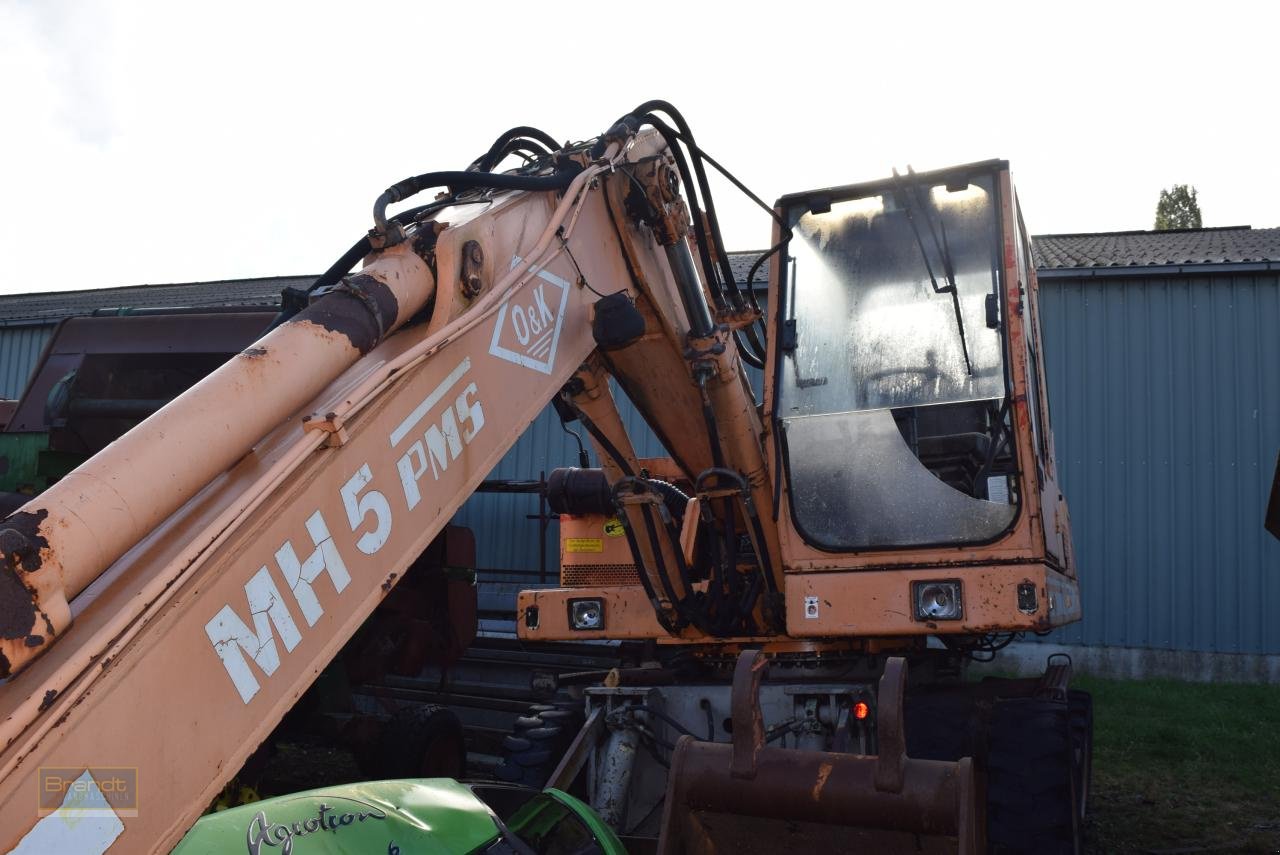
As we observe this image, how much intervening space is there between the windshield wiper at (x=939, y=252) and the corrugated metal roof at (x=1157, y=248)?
7136 mm

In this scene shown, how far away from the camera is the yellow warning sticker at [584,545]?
5973 millimetres

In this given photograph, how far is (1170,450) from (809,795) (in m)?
10.5

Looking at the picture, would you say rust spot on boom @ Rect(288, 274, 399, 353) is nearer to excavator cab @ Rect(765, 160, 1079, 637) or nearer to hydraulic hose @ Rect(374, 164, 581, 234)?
hydraulic hose @ Rect(374, 164, 581, 234)

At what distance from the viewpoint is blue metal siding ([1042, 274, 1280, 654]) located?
12031 mm

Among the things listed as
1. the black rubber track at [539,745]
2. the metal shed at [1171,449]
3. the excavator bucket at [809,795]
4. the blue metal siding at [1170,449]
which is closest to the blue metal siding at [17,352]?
the blue metal siding at [1170,449]

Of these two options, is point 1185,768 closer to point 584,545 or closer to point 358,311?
point 584,545

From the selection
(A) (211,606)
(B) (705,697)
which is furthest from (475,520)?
(A) (211,606)

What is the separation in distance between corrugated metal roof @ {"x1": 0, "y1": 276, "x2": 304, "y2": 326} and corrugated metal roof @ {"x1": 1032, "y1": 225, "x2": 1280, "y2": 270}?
10799mm

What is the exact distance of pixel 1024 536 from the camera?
4379 mm

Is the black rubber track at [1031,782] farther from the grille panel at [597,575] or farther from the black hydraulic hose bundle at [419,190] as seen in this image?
the black hydraulic hose bundle at [419,190]

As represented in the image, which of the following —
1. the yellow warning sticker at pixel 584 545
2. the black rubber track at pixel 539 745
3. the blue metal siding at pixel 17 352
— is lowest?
the black rubber track at pixel 539 745

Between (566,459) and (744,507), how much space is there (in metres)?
9.79

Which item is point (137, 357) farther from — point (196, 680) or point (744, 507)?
point (196, 680)

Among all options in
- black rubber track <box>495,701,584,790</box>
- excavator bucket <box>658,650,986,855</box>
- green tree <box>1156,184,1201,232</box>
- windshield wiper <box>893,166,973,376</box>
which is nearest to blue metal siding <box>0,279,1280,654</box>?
black rubber track <box>495,701,584,790</box>
